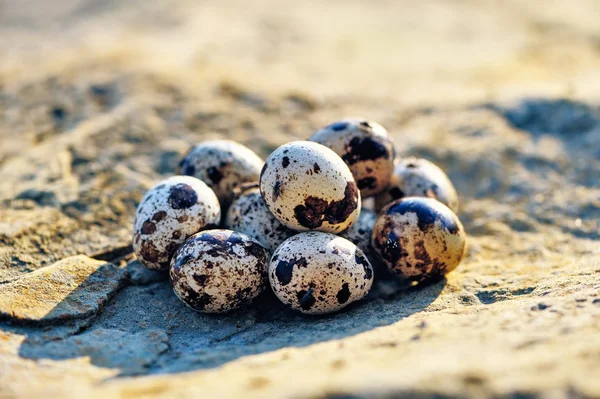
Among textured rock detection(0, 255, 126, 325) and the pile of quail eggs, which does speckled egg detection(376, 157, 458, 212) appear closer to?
the pile of quail eggs

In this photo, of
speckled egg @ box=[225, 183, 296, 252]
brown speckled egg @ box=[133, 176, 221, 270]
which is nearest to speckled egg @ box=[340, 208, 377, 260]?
speckled egg @ box=[225, 183, 296, 252]

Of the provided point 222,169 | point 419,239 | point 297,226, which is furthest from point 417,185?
point 222,169

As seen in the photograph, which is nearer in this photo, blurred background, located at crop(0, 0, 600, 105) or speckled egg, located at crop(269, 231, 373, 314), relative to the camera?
speckled egg, located at crop(269, 231, 373, 314)

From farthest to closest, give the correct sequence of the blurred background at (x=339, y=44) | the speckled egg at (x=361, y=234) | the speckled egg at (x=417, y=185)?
the blurred background at (x=339, y=44) → the speckled egg at (x=417, y=185) → the speckled egg at (x=361, y=234)

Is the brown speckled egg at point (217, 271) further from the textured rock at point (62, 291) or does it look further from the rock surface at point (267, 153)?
the textured rock at point (62, 291)

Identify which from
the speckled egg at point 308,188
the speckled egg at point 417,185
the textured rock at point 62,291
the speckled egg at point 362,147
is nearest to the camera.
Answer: the textured rock at point 62,291

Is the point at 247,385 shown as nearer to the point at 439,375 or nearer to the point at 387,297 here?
the point at 439,375

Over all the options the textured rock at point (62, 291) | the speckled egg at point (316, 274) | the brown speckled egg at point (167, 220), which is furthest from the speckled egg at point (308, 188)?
the textured rock at point (62, 291)
